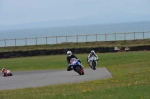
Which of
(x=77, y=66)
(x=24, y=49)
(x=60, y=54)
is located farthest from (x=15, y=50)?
(x=77, y=66)

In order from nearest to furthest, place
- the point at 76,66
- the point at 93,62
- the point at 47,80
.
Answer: the point at 47,80 < the point at 76,66 < the point at 93,62

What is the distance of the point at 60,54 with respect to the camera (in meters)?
53.2

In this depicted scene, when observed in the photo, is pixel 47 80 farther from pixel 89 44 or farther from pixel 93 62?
pixel 89 44

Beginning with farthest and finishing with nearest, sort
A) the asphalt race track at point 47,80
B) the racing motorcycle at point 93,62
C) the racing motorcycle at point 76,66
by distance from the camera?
the racing motorcycle at point 93,62 < the racing motorcycle at point 76,66 < the asphalt race track at point 47,80

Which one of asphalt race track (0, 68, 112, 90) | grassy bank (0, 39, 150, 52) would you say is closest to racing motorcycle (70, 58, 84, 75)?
asphalt race track (0, 68, 112, 90)

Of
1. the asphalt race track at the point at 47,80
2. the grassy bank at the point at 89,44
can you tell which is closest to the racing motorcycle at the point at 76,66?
the asphalt race track at the point at 47,80

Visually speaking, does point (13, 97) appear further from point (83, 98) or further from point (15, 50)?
point (15, 50)

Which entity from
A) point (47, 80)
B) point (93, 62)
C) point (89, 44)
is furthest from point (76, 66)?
point (89, 44)

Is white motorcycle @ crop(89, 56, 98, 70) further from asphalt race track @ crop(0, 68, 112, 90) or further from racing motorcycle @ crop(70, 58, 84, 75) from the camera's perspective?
racing motorcycle @ crop(70, 58, 84, 75)

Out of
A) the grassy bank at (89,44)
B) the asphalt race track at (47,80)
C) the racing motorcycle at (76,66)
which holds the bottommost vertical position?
the asphalt race track at (47,80)

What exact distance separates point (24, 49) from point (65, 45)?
527 centimetres

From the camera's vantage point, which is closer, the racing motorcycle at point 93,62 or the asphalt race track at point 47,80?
the asphalt race track at point 47,80

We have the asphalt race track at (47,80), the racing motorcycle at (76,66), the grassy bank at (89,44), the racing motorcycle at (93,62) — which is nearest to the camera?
the asphalt race track at (47,80)

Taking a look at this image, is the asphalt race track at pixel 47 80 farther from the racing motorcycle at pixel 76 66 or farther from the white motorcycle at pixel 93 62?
the white motorcycle at pixel 93 62
